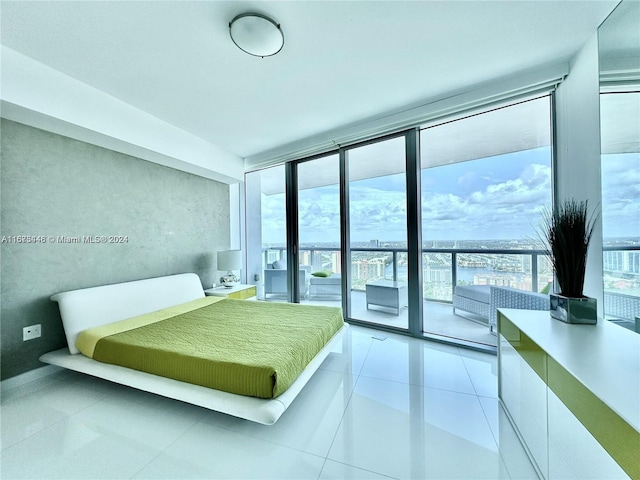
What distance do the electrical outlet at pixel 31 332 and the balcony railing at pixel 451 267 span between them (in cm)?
328

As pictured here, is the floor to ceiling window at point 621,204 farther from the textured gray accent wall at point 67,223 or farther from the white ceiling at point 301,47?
the textured gray accent wall at point 67,223

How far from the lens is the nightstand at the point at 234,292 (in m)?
3.71

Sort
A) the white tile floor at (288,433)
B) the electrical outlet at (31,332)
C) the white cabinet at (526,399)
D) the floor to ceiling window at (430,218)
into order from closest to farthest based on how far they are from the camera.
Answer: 1. the white cabinet at (526,399)
2. the white tile floor at (288,433)
3. the electrical outlet at (31,332)
4. the floor to ceiling window at (430,218)

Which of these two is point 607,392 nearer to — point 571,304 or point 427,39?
point 571,304

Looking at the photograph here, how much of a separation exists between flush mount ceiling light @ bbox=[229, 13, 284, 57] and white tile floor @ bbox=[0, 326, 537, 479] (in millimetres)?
2669

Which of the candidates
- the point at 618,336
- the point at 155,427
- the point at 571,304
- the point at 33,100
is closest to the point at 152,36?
the point at 33,100

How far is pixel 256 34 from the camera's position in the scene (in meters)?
1.75

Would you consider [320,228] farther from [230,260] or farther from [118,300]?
[118,300]

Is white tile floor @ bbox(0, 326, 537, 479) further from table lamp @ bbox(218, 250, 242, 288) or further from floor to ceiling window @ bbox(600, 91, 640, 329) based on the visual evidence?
table lamp @ bbox(218, 250, 242, 288)

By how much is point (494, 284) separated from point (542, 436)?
2256mm

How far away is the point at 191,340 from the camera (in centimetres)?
197

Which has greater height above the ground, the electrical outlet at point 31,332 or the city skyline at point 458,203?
the city skyline at point 458,203

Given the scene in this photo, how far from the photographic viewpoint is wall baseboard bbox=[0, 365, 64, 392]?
82.6 inches

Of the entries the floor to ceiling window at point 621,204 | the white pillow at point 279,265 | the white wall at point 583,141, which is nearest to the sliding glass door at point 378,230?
the white wall at point 583,141
